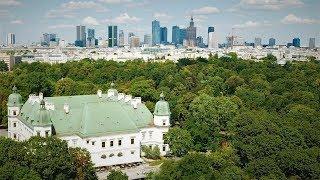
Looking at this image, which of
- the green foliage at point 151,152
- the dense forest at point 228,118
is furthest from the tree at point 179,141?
the green foliage at point 151,152

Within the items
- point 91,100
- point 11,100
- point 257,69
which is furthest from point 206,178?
point 257,69

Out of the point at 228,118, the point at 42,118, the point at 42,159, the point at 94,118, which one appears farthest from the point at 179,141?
the point at 42,159

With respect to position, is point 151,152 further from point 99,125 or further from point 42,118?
point 42,118

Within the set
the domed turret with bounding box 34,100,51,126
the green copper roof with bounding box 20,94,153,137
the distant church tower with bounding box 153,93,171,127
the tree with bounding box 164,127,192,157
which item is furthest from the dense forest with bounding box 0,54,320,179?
the domed turret with bounding box 34,100,51,126

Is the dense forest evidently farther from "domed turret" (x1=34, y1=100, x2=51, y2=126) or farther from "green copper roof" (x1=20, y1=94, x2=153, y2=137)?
"domed turret" (x1=34, y1=100, x2=51, y2=126)

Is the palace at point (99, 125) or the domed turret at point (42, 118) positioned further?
the palace at point (99, 125)

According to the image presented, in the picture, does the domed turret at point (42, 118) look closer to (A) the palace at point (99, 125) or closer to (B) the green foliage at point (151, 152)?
(A) the palace at point (99, 125)
